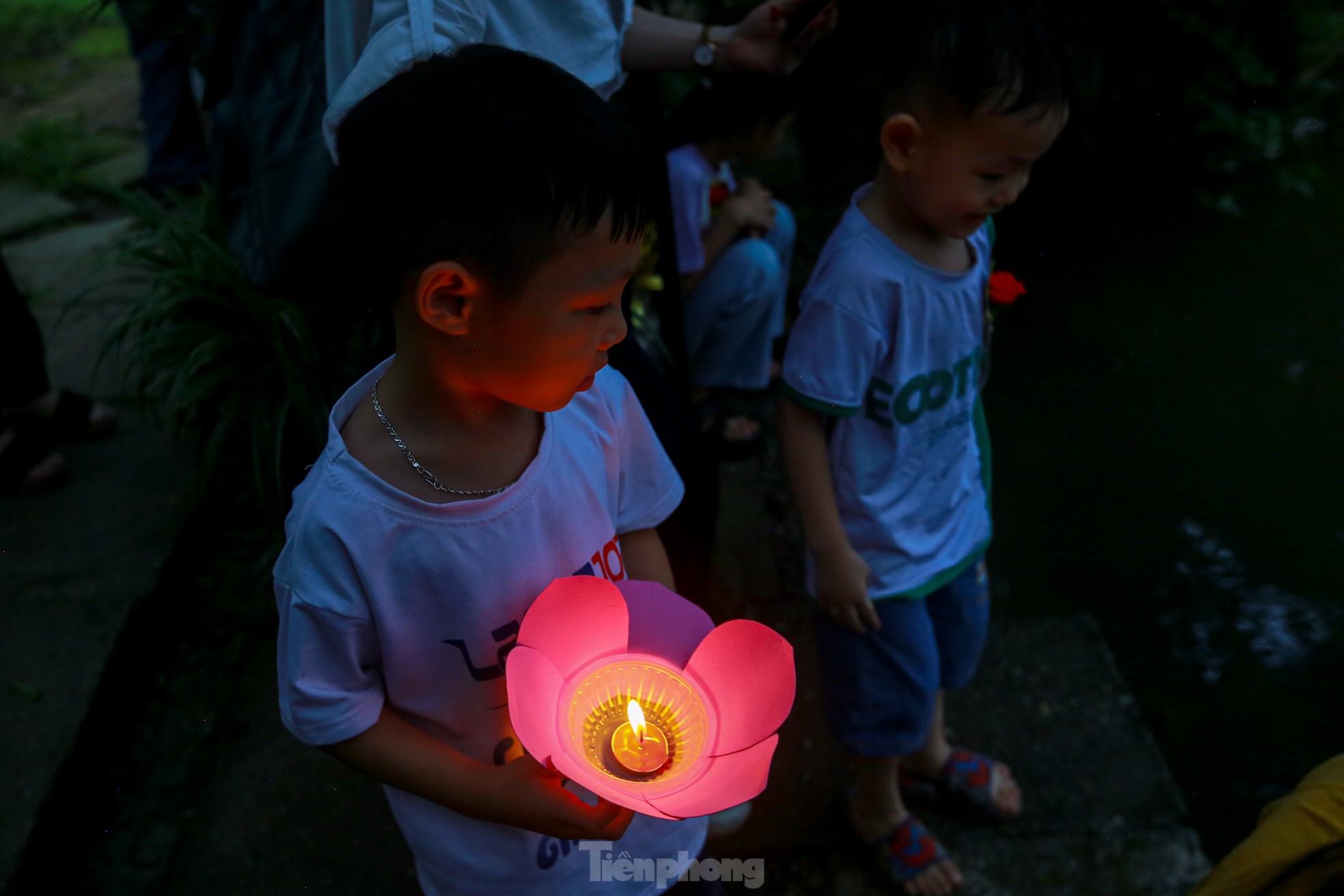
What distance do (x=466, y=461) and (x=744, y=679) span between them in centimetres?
37

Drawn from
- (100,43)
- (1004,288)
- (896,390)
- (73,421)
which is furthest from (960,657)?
(100,43)

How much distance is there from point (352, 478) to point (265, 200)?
28.4 inches

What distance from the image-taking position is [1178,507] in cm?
285

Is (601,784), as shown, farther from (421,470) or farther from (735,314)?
(735,314)

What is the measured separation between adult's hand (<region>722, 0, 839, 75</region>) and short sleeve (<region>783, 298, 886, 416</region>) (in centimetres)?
42

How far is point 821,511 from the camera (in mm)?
1559

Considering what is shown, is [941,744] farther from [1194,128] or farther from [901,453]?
[1194,128]

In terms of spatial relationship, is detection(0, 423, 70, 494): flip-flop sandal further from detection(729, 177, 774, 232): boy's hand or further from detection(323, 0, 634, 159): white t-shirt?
detection(729, 177, 774, 232): boy's hand

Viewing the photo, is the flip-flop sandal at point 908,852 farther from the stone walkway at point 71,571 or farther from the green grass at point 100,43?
the green grass at point 100,43

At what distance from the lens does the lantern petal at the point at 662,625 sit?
96 cm

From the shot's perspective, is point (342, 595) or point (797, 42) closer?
point (342, 595)

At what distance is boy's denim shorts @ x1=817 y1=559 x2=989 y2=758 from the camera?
166 centimetres

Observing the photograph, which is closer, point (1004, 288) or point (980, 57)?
point (980, 57)

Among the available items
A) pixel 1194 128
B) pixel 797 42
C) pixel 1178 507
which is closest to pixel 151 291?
pixel 797 42
